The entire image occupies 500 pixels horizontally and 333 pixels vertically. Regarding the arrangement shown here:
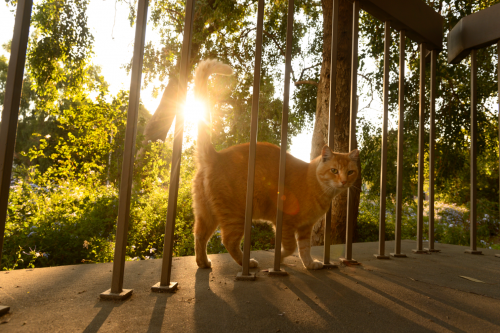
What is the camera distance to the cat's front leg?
2145 millimetres

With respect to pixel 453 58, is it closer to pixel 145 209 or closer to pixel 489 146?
pixel 489 146

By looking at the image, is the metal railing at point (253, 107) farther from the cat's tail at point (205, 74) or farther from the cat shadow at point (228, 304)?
the cat's tail at point (205, 74)

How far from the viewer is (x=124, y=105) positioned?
608cm

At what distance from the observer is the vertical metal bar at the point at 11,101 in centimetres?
116

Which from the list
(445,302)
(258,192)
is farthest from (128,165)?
(445,302)

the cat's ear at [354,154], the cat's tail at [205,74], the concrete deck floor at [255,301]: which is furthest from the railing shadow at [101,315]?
the cat's ear at [354,154]

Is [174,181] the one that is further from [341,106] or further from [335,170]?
[341,106]

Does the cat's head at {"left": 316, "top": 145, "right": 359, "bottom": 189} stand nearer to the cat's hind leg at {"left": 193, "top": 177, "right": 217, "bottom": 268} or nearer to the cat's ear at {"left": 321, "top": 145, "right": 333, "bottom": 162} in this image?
the cat's ear at {"left": 321, "top": 145, "right": 333, "bottom": 162}

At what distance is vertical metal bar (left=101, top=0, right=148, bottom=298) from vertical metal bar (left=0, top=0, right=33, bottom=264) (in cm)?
41

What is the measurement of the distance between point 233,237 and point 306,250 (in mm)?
562

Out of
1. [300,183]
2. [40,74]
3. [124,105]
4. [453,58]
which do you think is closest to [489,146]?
[453,58]

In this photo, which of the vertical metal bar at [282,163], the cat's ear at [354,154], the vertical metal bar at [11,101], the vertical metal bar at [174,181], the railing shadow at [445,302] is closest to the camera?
the vertical metal bar at [11,101]

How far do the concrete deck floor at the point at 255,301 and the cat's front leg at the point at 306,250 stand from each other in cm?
9

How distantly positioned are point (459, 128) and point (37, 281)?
5.53 meters
